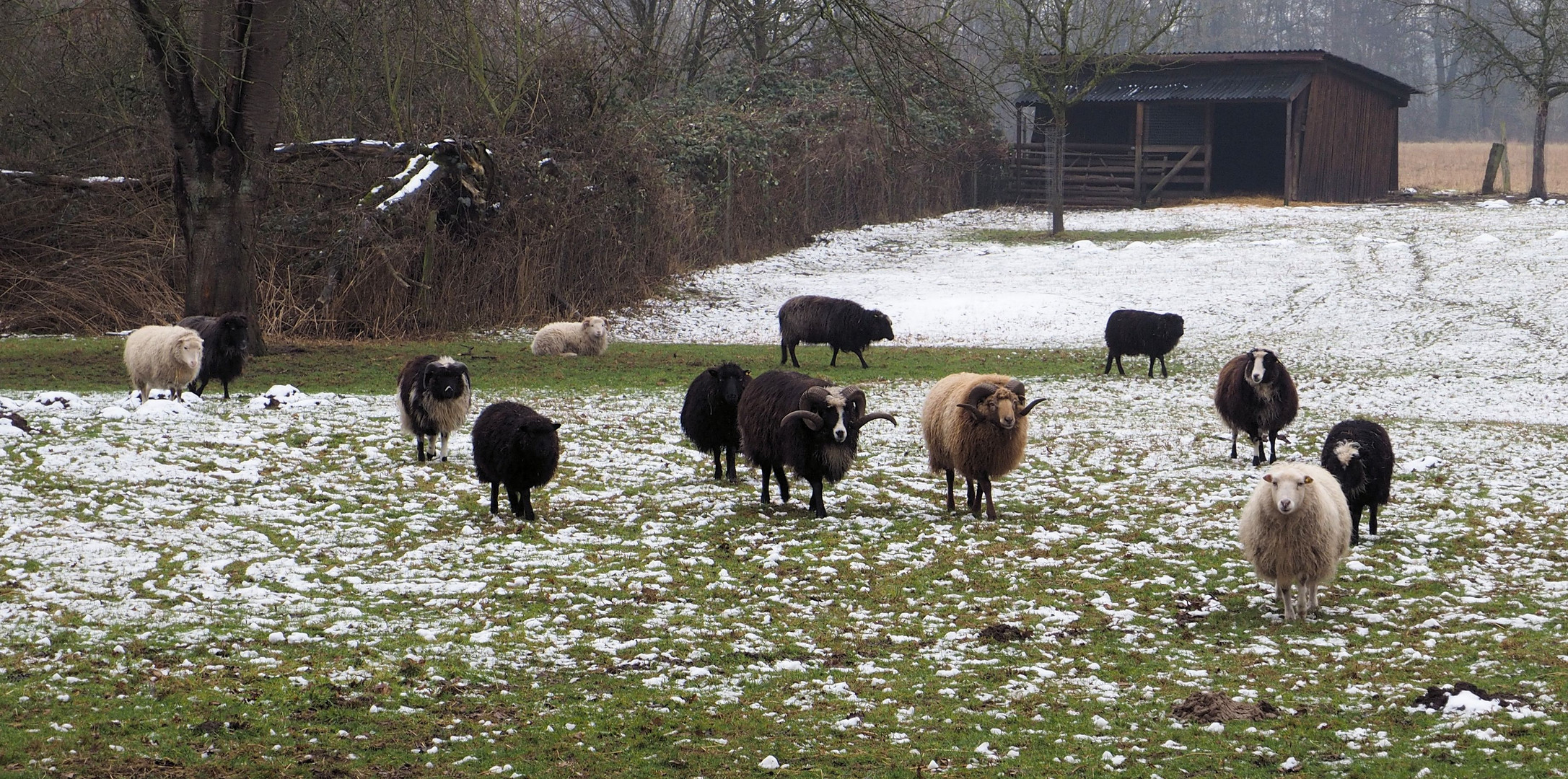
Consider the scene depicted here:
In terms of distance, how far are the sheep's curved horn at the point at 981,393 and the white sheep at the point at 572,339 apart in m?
12.6

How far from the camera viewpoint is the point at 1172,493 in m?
12.0

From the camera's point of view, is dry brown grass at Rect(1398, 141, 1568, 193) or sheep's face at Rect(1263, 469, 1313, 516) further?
dry brown grass at Rect(1398, 141, 1568, 193)

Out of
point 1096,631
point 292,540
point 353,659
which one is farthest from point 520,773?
point 292,540

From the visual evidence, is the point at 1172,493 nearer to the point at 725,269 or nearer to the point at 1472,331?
the point at 1472,331

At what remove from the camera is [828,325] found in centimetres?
2119

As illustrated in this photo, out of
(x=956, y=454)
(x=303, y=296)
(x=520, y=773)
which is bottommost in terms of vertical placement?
(x=520, y=773)

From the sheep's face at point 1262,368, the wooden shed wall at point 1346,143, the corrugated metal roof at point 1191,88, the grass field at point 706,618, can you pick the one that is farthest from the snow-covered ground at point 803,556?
the wooden shed wall at point 1346,143

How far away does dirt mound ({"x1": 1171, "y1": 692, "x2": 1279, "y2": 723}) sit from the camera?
6.32 m

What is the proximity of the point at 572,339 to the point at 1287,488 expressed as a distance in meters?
15.7

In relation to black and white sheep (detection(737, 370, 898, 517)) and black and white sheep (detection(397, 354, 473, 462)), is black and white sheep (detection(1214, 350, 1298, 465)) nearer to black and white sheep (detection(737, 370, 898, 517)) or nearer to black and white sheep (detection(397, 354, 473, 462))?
black and white sheep (detection(737, 370, 898, 517))

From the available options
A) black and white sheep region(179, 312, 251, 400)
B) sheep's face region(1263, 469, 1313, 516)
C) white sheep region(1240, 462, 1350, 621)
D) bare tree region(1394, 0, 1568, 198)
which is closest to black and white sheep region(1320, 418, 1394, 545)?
white sheep region(1240, 462, 1350, 621)

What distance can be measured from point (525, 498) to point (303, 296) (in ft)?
48.2

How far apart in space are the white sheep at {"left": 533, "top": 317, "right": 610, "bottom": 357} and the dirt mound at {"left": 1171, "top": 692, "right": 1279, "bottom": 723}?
1677 centimetres

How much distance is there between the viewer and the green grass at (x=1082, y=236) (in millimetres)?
38625
